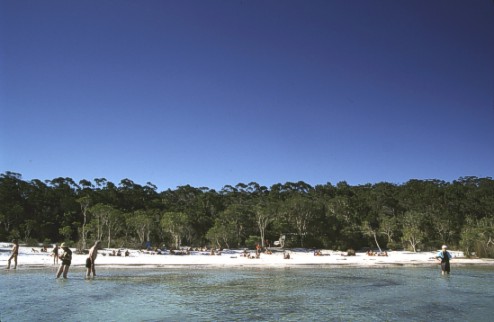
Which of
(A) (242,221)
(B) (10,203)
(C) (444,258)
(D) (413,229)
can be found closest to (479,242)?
(D) (413,229)

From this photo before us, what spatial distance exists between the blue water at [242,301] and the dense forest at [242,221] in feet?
99.1

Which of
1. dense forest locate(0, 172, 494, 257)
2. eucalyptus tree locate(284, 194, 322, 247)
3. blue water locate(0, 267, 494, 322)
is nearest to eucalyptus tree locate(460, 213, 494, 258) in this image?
dense forest locate(0, 172, 494, 257)

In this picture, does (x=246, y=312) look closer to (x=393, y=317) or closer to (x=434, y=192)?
(x=393, y=317)

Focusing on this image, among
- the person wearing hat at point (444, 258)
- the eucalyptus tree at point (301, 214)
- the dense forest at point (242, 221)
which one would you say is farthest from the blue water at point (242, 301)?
the eucalyptus tree at point (301, 214)

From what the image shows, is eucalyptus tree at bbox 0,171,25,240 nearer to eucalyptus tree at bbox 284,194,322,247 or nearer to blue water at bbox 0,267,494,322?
eucalyptus tree at bbox 284,194,322,247

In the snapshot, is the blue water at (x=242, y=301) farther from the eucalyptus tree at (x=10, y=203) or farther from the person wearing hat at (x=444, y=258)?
the eucalyptus tree at (x=10, y=203)

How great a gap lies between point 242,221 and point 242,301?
48292mm

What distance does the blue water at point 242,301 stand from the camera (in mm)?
9461

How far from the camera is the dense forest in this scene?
159 ft

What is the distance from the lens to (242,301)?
11.7m

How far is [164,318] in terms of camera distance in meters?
9.17

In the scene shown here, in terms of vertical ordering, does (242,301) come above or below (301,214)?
below

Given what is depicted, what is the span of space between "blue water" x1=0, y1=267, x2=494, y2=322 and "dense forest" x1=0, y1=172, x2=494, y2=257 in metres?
30.2

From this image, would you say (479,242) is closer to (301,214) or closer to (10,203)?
(301,214)
